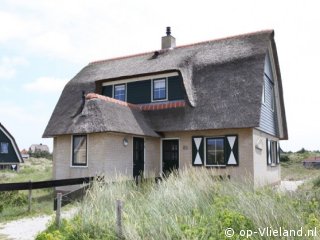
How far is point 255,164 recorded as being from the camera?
1550 centimetres

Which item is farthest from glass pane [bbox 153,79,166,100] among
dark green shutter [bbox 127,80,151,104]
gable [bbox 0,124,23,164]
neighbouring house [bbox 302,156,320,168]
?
gable [bbox 0,124,23,164]

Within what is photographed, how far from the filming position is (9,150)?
43.9 metres

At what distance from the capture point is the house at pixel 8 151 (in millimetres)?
43156

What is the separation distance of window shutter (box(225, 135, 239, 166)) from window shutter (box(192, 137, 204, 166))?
118 cm

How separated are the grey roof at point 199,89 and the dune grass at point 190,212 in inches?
272

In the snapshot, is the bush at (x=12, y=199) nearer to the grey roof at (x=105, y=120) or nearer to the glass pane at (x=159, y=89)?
the grey roof at (x=105, y=120)

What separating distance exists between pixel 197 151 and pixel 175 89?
128 inches

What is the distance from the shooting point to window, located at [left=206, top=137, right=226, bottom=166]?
15867 mm

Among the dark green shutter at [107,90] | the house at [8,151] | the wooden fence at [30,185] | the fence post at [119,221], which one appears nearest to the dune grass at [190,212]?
the fence post at [119,221]

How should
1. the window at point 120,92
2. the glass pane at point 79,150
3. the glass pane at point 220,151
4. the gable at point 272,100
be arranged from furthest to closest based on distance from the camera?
the window at point 120,92 → the gable at point 272,100 → the glass pane at point 220,151 → the glass pane at point 79,150

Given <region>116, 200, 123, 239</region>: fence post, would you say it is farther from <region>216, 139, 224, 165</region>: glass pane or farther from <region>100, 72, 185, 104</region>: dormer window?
<region>100, 72, 185, 104</region>: dormer window

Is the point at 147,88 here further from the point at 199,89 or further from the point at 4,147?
the point at 4,147

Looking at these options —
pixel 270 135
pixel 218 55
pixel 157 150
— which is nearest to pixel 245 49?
pixel 218 55

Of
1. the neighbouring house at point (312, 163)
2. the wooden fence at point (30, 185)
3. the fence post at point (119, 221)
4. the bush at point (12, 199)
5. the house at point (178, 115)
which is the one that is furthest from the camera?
the neighbouring house at point (312, 163)
